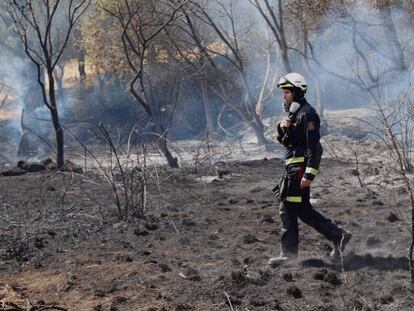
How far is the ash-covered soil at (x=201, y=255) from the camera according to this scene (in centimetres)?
499

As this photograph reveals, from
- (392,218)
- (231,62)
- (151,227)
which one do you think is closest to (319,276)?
(392,218)

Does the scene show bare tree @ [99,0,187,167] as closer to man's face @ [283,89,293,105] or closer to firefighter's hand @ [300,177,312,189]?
man's face @ [283,89,293,105]

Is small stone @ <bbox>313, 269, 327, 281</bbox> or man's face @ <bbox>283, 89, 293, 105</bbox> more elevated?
man's face @ <bbox>283, 89, 293, 105</bbox>

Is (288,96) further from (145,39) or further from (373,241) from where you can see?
(145,39)

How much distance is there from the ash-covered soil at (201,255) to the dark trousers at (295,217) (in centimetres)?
21

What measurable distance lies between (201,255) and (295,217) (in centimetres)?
116

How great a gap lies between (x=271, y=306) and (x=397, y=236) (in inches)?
92.4

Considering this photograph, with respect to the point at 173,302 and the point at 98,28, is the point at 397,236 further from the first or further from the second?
the point at 98,28

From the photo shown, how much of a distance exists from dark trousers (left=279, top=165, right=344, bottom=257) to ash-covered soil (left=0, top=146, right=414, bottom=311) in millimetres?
208

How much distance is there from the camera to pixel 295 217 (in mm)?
5859

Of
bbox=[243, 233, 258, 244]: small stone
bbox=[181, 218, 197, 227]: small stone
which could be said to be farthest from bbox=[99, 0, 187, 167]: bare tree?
bbox=[243, 233, 258, 244]: small stone

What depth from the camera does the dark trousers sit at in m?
5.79

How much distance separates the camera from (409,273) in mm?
5305

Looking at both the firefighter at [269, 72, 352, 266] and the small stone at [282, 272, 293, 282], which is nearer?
the small stone at [282, 272, 293, 282]
